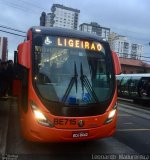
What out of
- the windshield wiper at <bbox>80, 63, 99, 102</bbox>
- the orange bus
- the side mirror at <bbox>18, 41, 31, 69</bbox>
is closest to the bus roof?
the orange bus

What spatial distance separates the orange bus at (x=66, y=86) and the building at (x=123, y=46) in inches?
1215

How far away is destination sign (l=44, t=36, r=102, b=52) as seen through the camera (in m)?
8.60

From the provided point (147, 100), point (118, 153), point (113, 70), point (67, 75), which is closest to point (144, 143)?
point (118, 153)

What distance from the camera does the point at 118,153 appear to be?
322 inches

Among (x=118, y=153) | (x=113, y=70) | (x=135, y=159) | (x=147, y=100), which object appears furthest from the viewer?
(x=147, y=100)

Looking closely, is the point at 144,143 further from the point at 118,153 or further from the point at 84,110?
the point at 84,110

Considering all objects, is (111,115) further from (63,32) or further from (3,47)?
(3,47)

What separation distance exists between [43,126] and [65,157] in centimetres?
79

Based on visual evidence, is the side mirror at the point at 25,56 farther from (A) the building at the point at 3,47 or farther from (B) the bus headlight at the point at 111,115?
(A) the building at the point at 3,47

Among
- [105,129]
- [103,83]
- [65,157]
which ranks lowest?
[65,157]

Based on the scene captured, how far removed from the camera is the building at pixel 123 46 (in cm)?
4083

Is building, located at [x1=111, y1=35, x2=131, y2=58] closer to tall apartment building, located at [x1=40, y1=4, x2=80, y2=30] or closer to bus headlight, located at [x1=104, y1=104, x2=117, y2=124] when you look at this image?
tall apartment building, located at [x1=40, y1=4, x2=80, y2=30]

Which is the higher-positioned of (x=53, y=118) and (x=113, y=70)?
(x=113, y=70)

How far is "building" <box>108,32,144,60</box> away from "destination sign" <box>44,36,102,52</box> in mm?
30729
